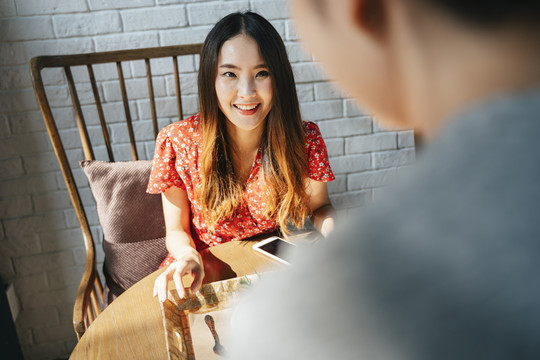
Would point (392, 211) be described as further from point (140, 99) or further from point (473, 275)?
point (140, 99)

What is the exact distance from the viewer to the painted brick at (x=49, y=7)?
4.53 ft

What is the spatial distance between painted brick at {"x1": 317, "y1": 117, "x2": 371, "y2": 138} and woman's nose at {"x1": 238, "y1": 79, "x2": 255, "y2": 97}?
581mm

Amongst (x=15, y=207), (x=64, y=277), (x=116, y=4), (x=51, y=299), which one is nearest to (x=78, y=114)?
(x=116, y=4)

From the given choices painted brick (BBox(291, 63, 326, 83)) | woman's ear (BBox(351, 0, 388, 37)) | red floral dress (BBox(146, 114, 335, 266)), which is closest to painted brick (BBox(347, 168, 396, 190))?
painted brick (BBox(291, 63, 326, 83))

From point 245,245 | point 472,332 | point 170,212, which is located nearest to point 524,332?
point 472,332

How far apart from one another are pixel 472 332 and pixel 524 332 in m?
0.02

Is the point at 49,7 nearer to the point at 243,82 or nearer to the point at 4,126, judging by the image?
the point at 4,126

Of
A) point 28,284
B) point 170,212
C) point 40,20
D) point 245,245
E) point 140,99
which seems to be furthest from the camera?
point 28,284

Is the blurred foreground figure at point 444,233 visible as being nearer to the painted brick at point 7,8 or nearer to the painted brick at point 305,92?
the painted brick at point 305,92

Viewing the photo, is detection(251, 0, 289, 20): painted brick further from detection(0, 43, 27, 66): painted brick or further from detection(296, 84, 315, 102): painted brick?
detection(0, 43, 27, 66): painted brick

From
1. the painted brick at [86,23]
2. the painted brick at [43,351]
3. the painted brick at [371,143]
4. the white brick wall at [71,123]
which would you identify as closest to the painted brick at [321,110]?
the white brick wall at [71,123]

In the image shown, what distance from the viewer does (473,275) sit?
0.50 feet

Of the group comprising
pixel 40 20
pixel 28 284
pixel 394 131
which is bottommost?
pixel 28 284

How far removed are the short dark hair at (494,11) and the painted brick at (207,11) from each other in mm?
1395
